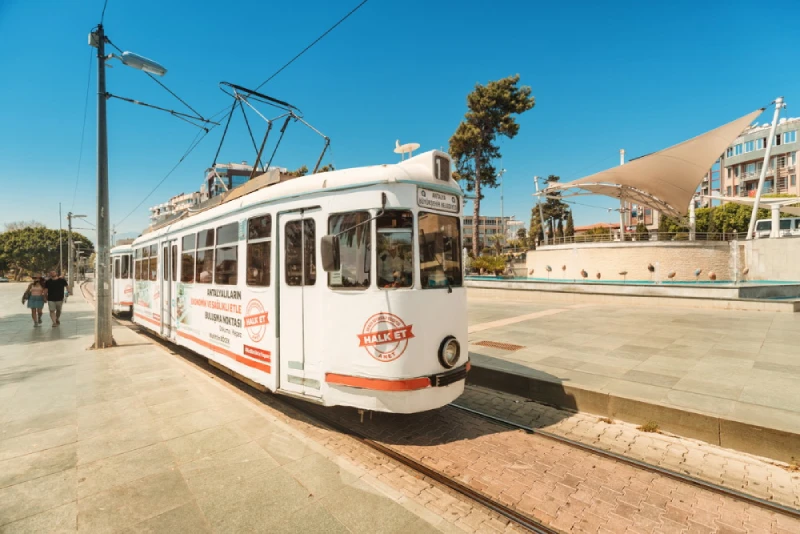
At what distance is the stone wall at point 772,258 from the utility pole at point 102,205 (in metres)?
40.4

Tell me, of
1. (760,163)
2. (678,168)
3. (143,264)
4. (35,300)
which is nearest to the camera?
(143,264)

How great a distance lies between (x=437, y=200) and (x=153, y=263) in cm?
920

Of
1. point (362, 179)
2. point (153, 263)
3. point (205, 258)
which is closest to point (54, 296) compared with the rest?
point (153, 263)

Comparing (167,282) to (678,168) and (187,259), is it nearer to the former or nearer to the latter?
(187,259)

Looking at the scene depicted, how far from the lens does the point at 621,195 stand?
39250mm

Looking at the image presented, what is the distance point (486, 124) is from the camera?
3694 centimetres

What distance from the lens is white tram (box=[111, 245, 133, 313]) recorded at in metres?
13.7

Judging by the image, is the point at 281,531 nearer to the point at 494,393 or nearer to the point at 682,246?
the point at 494,393

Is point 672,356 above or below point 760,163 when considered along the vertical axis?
below

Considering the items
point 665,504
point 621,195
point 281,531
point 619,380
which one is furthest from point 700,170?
point 281,531

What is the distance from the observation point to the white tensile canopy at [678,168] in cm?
3238

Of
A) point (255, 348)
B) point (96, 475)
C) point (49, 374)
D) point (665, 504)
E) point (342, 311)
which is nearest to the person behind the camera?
point (665, 504)

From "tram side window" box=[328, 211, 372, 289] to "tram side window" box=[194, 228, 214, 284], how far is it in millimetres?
3529

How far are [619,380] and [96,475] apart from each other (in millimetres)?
7304
